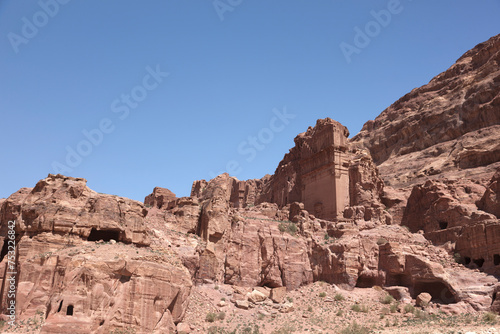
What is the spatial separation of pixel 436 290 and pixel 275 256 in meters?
11.4

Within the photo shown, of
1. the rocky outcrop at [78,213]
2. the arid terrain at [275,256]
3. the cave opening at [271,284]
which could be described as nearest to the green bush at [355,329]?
the arid terrain at [275,256]

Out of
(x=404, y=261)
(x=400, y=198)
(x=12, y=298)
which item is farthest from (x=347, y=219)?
(x=12, y=298)

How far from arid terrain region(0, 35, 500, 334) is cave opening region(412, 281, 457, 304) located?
0.35 ft

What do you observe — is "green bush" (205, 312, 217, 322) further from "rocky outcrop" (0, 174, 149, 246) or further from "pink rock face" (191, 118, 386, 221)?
"pink rock face" (191, 118, 386, 221)

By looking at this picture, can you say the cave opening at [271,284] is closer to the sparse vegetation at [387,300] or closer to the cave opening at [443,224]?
the sparse vegetation at [387,300]

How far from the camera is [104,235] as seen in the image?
2855cm

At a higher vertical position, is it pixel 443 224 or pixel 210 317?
pixel 443 224

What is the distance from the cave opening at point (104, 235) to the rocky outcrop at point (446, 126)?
37.6 metres

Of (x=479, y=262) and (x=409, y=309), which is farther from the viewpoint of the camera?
(x=479, y=262)

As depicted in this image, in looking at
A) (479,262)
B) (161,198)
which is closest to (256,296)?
(161,198)

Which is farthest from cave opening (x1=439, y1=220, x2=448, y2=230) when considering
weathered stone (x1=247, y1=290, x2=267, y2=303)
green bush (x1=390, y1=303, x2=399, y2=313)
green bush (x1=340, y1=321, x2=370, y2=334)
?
weathered stone (x1=247, y1=290, x2=267, y2=303)

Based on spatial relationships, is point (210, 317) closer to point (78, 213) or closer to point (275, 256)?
point (275, 256)

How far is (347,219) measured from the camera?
130 ft

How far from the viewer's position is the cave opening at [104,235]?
92.6 feet
